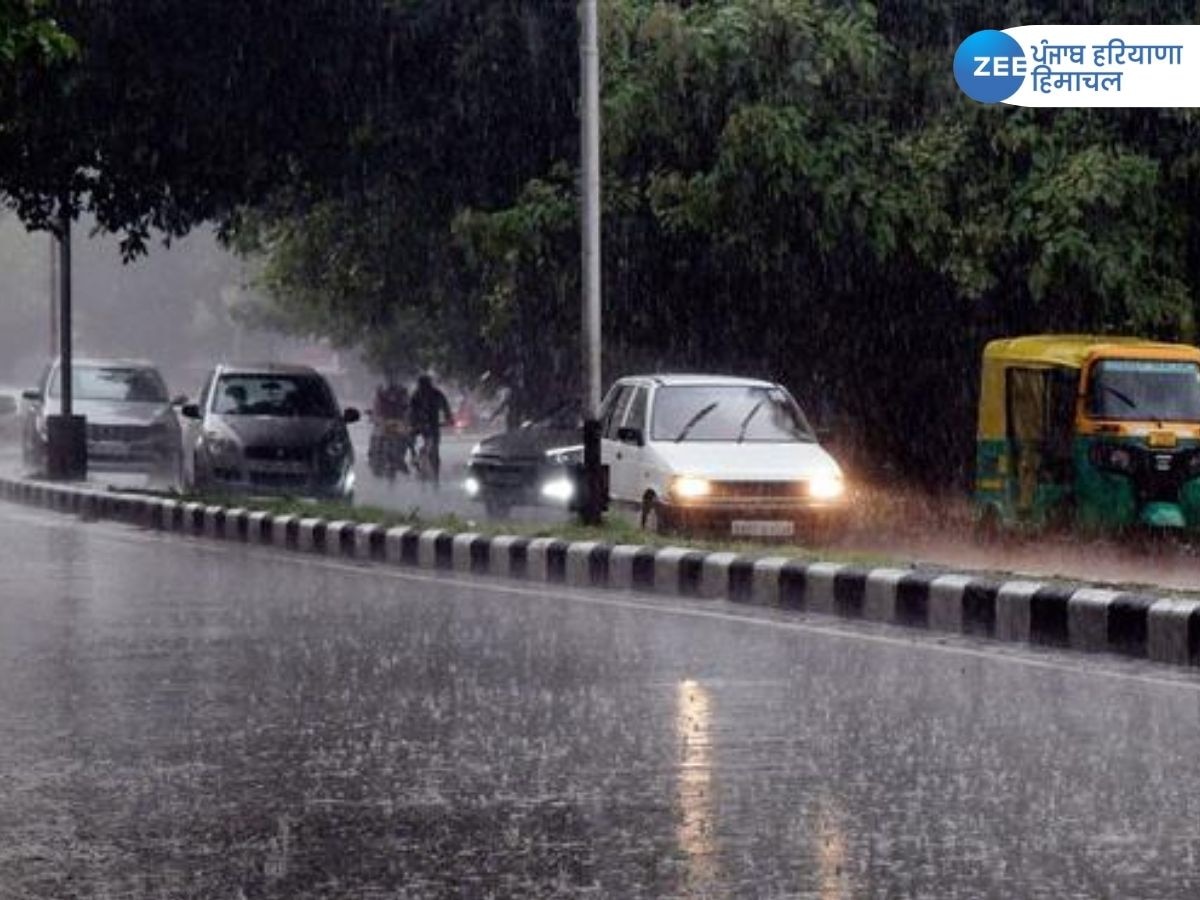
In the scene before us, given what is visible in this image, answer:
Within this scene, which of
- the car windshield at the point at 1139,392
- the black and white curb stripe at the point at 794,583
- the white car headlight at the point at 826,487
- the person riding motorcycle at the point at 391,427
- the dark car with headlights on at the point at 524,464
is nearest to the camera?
the black and white curb stripe at the point at 794,583

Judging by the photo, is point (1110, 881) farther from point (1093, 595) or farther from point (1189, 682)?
point (1093, 595)

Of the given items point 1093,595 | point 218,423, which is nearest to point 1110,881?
point 1093,595

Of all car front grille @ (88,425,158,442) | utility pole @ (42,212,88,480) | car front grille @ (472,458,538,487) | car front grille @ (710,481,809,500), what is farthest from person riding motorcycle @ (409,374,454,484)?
car front grille @ (710,481,809,500)

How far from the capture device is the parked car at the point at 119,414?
3872 centimetres

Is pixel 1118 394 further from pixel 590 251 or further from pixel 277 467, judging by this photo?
pixel 277 467

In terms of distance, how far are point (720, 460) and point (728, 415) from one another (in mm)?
1125

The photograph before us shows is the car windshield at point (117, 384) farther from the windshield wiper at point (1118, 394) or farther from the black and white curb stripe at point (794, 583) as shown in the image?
the windshield wiper at point (1118, 394)

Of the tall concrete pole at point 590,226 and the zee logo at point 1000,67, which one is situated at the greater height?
the zee logo at point 1000,67

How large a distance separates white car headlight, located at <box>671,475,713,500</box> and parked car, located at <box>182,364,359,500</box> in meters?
9.80

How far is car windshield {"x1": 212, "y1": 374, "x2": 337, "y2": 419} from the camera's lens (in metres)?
32.2

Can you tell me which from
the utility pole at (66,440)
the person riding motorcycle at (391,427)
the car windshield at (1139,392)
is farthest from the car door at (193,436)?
the car windshield at (1139,392)

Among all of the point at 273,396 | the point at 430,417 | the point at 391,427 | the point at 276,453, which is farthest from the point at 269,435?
the point at 391,427

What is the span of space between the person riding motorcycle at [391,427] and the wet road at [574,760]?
23694mm

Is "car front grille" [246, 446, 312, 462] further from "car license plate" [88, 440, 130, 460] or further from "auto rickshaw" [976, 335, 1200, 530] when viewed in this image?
"auto rickshaw" [976, 335, 1200, 530]
